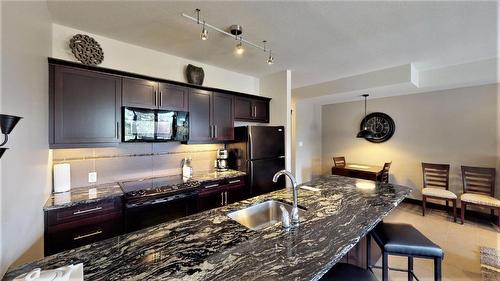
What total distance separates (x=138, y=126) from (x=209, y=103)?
103 centimetres

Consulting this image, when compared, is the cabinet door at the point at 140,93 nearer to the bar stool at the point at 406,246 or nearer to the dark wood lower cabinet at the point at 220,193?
the dark wood lower cabinet at the point at 220,193

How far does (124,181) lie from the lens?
2.64m

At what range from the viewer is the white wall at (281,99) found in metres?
3.64

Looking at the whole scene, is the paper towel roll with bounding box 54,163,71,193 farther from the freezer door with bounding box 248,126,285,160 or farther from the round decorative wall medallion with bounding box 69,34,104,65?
the freezer door with bounding box 248,126,285,160

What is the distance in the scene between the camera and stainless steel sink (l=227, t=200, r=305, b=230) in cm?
173

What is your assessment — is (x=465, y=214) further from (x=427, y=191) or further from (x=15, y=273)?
(x=15, y=273)

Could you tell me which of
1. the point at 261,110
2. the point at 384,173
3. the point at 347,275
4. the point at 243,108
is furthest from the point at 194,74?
the point at 384,173

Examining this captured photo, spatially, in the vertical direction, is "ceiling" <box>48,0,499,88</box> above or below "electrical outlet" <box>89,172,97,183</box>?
above

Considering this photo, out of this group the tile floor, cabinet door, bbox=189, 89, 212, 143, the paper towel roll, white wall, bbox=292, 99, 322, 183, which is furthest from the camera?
white wall, bbox=292, 99, 322, 183

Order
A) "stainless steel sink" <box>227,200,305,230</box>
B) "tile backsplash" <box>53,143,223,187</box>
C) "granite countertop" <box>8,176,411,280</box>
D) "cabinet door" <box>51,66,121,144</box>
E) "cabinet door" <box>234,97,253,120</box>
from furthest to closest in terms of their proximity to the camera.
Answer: "cabinet door" <box>234,97,253,120</box> < "tile backsplash" <box>53,143,223,187</box> < "cabinet door" <box>51,66,121,144</box> < "stainless steel sink" <box>227,200,305,230</box> < "granite countertop" <box>8,176,411,280</box>

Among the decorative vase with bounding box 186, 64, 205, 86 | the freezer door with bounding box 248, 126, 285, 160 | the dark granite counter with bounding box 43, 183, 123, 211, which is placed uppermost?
the decorative vase with bounding box 186, 64, 205, 86

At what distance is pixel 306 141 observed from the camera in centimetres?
570

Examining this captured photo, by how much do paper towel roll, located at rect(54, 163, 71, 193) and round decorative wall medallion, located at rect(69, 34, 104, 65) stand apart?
1122 mm

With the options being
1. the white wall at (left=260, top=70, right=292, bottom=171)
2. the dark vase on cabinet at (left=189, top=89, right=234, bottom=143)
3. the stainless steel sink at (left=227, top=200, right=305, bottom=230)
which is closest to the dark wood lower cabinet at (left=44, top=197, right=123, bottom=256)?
the dark vase on cabinet at (left=189, top=89, right=234, bottom=143)
